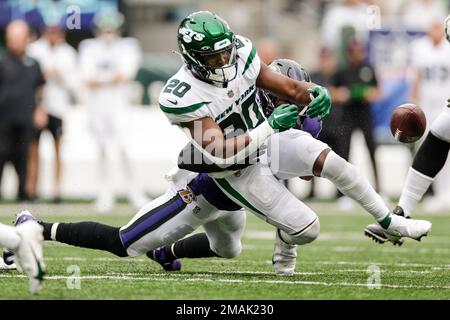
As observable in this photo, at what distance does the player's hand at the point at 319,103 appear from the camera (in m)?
4.77

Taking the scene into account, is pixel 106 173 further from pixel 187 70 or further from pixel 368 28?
pixel 187 70

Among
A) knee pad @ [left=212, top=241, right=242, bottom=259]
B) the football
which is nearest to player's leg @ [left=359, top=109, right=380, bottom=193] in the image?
the football

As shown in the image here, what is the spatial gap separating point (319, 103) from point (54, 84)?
642 centimetres

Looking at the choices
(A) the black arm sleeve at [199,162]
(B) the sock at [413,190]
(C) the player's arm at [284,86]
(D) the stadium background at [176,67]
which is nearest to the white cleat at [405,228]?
(B) the sock at [413,190]

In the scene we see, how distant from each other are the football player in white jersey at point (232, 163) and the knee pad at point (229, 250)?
10 cm

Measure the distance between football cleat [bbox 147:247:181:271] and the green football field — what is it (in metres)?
0.04

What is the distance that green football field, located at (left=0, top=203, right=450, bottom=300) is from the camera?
4340 millimetres

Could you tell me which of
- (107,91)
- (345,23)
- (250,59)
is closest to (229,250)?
(250,59)

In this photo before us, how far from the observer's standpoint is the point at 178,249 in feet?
17.4

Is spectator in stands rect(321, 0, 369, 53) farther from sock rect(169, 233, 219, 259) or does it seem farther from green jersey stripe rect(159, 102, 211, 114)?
green jersey stripe rect(159, 102, 211, 114)

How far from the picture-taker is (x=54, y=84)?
1080 centimetres

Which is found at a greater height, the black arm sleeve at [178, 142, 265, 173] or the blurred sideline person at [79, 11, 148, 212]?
the black arm sleeve at [178, 142, 265, 173]

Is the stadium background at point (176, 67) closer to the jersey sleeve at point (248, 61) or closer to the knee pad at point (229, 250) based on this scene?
the knee pad at point (229, 250)
